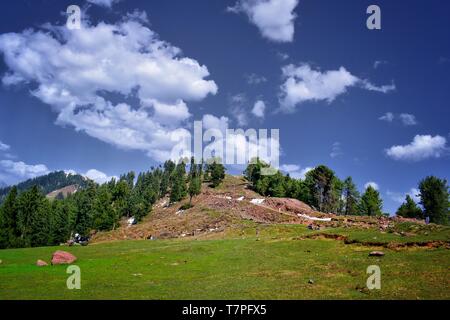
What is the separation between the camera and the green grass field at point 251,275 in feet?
83.2

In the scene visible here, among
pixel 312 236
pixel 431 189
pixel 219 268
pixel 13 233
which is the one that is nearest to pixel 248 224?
pixel 312 236

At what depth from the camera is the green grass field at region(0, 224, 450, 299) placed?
25.4 m

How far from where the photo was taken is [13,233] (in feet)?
315

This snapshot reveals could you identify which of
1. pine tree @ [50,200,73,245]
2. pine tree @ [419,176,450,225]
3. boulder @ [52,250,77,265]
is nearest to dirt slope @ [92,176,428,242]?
pine tree @ [50,200,73,245]

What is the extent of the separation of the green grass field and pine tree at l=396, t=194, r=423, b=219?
222 ft

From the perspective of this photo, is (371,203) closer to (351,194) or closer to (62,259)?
(351,194)

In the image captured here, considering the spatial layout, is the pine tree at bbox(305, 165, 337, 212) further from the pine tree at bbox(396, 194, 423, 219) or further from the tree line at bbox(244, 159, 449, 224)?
the pine tree at bbox(396, 194, 423, 219)

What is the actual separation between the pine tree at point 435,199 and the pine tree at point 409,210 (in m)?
5.51

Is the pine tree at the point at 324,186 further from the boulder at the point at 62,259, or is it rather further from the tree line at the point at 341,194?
the boulder at the point at 62,259

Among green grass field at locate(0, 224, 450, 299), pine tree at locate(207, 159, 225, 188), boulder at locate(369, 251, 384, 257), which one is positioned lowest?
green grass field at locate(0, 224, 450, 299)

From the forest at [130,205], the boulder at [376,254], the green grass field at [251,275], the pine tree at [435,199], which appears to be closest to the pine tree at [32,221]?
the forest at [130,205]
